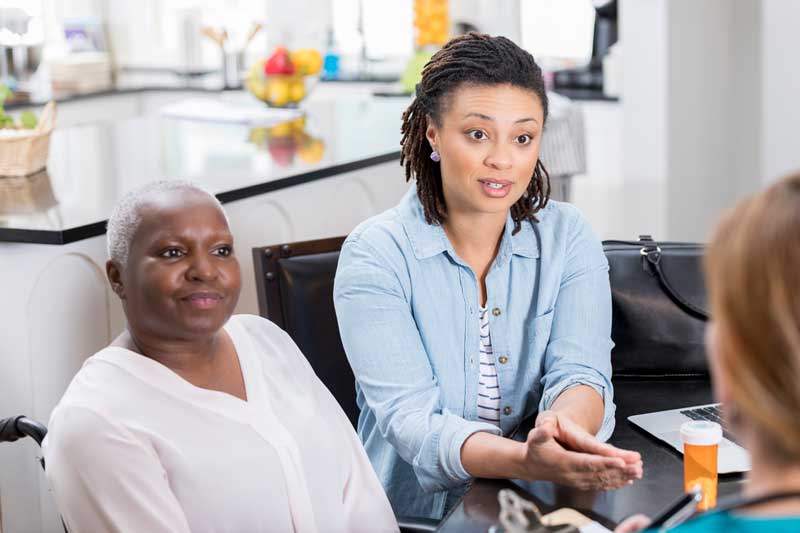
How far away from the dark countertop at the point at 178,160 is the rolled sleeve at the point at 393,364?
74cm

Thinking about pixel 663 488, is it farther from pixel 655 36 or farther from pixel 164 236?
pixel 655 36

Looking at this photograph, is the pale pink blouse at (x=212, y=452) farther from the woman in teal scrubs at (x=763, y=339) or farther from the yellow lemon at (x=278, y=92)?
the yellow lemon at (x=278, y=92)

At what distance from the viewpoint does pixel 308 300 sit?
214cm

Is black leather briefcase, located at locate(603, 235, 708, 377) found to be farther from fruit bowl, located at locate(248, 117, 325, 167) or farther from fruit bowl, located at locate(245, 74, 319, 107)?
fruit bowl, located at locate(245, 74, 319, 107)

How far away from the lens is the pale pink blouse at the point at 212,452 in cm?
144

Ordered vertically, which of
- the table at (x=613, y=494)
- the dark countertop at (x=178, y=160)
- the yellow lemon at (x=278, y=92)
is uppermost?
the yellow lemon at (x=278, y=92)

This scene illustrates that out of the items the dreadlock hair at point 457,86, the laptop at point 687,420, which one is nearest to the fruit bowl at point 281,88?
the dreadlock hair at point 457,86

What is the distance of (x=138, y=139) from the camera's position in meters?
3.76

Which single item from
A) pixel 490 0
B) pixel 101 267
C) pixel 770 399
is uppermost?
pixel 490 0

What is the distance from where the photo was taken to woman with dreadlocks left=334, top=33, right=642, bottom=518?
1.84 meters

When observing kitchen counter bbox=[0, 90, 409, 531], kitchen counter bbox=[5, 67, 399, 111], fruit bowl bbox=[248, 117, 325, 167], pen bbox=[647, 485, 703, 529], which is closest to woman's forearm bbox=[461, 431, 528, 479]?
pen bbox=[647, 485, 703, 529]

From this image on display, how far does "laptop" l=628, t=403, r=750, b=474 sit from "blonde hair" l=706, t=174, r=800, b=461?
0.78m

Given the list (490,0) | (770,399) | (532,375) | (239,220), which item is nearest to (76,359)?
(239,220)

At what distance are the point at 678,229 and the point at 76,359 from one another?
3143 mm
